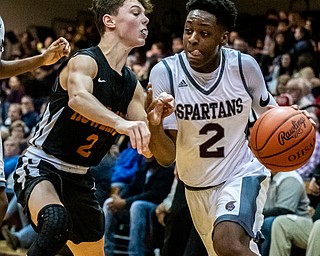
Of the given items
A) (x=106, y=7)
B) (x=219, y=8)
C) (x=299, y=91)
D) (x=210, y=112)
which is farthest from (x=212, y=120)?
(x=299, y=91)

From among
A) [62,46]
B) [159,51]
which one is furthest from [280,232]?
[159,51]

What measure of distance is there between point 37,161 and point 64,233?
649mm

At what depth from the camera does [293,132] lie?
4.85 metres

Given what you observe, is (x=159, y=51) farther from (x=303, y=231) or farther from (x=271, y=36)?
(x=303, y=231)

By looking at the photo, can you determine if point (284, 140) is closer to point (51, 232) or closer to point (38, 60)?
point (51, 232)

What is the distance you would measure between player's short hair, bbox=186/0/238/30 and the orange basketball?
2.51 feet

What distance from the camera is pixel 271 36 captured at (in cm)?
1298

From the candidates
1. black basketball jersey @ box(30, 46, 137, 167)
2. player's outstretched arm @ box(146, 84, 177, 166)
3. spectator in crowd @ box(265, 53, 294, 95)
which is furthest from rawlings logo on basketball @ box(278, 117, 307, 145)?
spectator in crowd @ box(265, 53, 294, 95)

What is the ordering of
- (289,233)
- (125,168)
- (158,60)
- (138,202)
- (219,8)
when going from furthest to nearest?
(158,60) < (125,168) < (138,202) < (289,233) < (219,8)

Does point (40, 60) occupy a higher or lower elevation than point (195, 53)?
lower

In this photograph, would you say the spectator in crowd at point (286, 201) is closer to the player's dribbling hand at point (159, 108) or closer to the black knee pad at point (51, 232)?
the player's dribbling hand at point (159, 108)

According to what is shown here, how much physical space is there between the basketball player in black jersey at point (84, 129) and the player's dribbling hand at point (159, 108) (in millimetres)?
215

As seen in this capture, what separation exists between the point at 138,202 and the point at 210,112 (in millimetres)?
3480

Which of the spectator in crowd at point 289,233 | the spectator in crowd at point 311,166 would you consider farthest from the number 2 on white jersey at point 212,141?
the spectator in crowd at point 311,166
